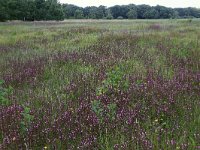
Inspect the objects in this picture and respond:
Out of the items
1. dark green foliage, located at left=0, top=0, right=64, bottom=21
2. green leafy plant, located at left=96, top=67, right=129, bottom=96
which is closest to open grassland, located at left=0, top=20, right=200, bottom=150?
green leafy plant, located at left=96, top=67, right=129, bottom=96

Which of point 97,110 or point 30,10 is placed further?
point 30,10

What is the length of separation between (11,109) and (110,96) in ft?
5.80

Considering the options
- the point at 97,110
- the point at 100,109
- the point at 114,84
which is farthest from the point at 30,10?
the point at 100,109

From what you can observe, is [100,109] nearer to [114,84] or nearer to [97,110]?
Answer: [97,110]

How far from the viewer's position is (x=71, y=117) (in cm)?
404

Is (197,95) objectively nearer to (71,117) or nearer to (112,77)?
(112,77)

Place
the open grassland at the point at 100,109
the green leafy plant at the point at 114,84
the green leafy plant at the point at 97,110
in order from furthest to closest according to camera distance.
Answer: the green leafy plant at the point at 114,84 < the green leafy plant at the point at 97,110 < the open grassland at the point at 100,109

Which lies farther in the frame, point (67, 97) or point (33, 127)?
point (67, 97)

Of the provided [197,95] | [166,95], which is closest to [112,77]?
[166,95]

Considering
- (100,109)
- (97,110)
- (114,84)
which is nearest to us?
(100,109)

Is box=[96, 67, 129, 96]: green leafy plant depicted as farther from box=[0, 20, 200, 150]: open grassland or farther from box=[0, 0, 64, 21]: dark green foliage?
box=[0, 0, 64, 21]: dark green foliage

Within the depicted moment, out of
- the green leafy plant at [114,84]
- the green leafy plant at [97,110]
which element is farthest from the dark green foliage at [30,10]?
the green leafy plant at [97,110]

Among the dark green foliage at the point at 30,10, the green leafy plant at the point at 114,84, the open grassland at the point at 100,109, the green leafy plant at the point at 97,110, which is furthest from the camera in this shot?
the dark green foliage at the point at 30,10

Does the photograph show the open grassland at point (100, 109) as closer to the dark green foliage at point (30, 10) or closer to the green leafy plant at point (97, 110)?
the green leafy plant at point (97, 110)
